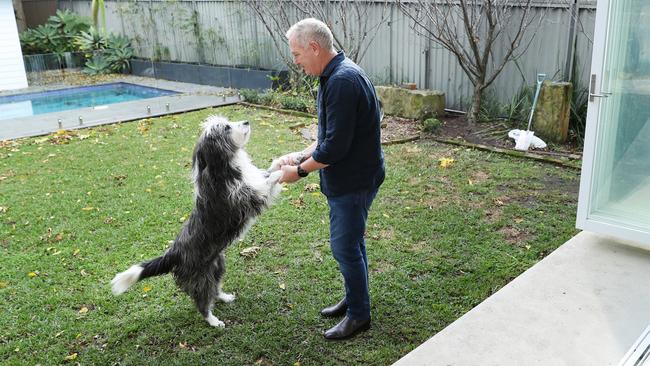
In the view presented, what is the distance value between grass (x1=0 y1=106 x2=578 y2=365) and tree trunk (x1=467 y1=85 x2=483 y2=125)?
4.18 feet

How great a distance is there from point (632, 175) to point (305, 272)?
268cm

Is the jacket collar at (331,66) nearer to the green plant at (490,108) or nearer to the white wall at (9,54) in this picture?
the green plant at (490,108)

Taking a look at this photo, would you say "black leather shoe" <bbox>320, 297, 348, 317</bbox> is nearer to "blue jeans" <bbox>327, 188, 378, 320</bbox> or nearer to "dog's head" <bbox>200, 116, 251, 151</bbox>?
"blue jeans" <bbox>327, 188, 378, 320</bbox>

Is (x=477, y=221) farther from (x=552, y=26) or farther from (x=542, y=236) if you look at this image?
(x=552, y=26)

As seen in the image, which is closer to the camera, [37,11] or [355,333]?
[355,333]

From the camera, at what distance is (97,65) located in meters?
16.6

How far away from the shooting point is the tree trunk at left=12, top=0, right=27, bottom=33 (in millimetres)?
18697

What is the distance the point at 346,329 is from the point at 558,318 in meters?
1.31

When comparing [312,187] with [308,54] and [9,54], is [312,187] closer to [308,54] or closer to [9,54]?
[308,54]

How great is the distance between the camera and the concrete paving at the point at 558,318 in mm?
2980

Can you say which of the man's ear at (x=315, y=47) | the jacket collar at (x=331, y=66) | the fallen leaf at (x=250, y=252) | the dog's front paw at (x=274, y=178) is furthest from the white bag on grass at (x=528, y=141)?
the man's ear at (x=315, y=47)

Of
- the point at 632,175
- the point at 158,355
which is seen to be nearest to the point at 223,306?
the point at 158,355

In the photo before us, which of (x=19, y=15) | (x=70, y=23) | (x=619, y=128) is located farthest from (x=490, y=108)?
(x=19, y=15)

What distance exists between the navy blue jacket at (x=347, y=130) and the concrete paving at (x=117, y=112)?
769 centimetres
